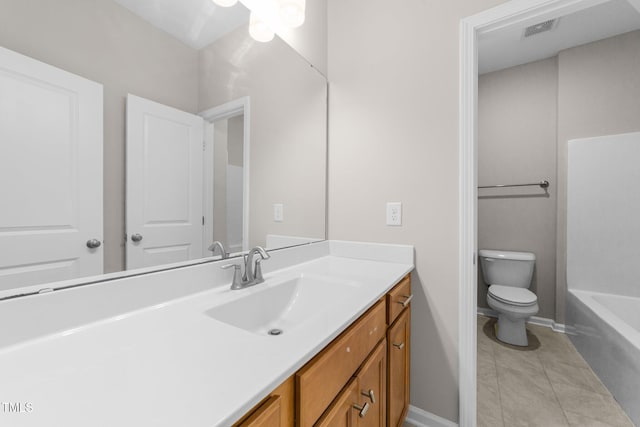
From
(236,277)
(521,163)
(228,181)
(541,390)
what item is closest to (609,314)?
(541,390)

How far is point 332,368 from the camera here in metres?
0.68

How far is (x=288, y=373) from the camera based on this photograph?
499 millimetres

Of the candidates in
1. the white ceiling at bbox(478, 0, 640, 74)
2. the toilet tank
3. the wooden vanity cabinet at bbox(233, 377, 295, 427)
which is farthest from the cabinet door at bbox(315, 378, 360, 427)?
the toilet tank

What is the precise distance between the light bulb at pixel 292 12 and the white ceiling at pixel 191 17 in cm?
34

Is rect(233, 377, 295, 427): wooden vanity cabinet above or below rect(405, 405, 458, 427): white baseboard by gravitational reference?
above

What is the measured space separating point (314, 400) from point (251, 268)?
558 millimetres

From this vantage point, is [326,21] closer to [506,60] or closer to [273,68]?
[273,68]

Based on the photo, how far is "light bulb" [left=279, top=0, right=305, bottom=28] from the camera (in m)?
1.40

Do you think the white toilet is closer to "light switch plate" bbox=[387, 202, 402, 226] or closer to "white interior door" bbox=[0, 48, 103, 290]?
"light switch plate" bbox=[387, 202, 402, 226]

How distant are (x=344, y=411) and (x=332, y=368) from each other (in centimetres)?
16

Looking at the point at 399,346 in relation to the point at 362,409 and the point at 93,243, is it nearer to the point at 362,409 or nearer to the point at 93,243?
the point at 362,409

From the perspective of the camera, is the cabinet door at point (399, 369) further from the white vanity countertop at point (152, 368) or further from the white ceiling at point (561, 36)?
the white ceiling at point (561, 36)

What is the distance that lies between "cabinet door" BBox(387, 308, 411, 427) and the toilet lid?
1.30 meters

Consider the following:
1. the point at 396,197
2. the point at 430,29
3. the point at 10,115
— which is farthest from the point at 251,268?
the point at 430,29
